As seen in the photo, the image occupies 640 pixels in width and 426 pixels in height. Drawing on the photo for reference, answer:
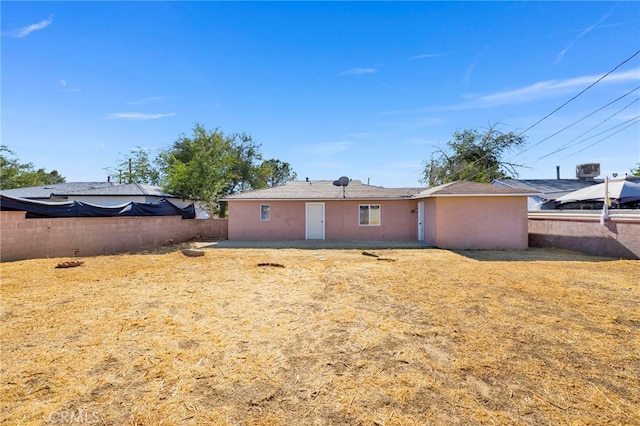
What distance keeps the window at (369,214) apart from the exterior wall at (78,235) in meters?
10.0

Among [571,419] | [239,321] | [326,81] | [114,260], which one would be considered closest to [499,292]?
[571,419]

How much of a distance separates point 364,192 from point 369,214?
148 cm

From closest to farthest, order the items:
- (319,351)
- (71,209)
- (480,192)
→ (319,351), (71,209), (480,192)

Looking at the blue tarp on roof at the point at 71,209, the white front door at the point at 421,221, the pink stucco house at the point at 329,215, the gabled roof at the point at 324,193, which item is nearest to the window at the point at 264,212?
the pink stucco house at the point at 329,215

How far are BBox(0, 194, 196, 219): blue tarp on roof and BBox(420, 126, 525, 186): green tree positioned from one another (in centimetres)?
2577

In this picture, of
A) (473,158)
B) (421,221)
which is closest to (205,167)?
(421,221)

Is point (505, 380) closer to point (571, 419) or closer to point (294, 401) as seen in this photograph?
point (571, 419)

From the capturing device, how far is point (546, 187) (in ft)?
71.6

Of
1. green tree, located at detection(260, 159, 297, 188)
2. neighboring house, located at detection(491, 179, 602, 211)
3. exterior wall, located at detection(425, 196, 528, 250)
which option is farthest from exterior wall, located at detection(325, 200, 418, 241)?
green tree, located at detection(260, 159, 297, 188)

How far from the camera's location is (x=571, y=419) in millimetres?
2176

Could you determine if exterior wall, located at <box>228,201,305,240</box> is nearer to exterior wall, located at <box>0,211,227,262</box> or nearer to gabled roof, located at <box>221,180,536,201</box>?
gabled roof, located at <box>221,180,536,201</box>

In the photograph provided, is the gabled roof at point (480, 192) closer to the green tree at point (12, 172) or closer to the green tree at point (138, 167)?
the green tree at point (138, 167)

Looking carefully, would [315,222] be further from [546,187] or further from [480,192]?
[546,187]

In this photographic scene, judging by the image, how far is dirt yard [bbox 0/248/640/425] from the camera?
7.57 ft
